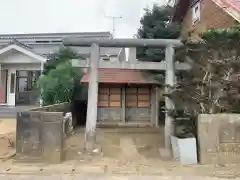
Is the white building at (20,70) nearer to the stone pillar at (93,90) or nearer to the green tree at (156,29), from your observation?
the green tree at (156,29)

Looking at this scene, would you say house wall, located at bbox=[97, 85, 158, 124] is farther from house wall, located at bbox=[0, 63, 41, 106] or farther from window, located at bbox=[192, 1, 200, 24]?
house wall, located at bbox=[0, 63, 41, 106]

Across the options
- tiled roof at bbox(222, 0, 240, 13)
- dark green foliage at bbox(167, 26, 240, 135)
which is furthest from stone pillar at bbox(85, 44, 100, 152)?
tiled roof at bbox(222, 0, 240, 13)

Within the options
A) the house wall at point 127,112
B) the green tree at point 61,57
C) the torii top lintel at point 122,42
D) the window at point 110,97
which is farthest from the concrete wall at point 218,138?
the green tree at point 61,57

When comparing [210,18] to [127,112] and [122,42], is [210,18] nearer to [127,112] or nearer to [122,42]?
[122,42]

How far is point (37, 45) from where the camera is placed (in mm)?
31031

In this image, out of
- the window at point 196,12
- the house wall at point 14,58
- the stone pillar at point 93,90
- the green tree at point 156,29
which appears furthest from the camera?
the house wall at point 14,58

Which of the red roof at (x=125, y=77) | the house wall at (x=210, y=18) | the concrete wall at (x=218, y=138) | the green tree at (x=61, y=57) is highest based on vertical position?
the house wall at (x=210, y=18)

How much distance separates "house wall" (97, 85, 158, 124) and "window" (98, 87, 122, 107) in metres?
0.07

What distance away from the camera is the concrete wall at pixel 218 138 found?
30.0 ft

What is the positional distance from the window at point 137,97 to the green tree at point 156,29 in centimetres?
171

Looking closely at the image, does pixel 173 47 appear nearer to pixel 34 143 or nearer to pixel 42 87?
pixel 34 143

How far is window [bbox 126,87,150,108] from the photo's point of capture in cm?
1747

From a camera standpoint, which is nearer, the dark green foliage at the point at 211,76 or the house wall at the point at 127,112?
the dark green foliage at the point at 211,76

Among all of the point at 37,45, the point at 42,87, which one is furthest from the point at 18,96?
the point at 37,45
